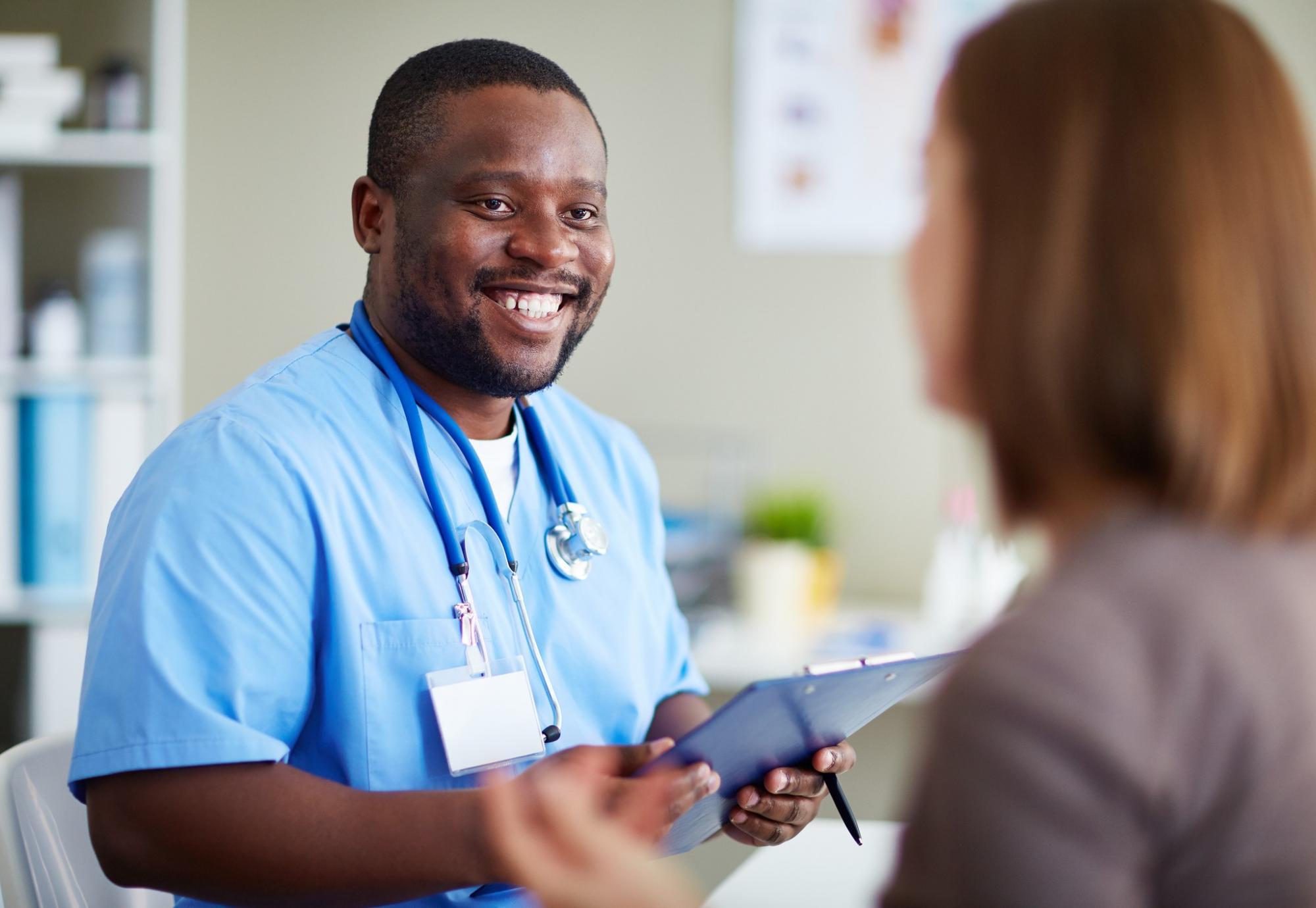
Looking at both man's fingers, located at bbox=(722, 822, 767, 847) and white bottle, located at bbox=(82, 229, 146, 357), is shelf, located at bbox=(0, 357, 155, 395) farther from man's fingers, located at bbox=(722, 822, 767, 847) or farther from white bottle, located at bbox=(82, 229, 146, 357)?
man's fingers, located at bbox=(722, 822, 767, 847)

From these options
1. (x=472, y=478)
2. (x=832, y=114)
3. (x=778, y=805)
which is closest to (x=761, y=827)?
(x=778, y=805)

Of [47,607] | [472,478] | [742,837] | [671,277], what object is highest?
[671,277]

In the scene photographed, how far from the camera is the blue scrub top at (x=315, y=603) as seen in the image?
0.97m

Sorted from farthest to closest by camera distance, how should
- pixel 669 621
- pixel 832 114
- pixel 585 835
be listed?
pixel 832 114 → pixel 669 621 → pixel 585 835

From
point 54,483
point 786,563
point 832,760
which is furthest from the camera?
point 786,563

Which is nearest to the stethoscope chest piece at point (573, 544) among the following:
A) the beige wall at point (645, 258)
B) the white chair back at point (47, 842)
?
the white chair back at point (47, 842)

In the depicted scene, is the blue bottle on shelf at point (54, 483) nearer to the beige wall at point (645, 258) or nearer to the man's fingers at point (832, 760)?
the beige wall at point (645, 258)

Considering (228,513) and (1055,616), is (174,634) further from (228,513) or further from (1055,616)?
(1055,616)

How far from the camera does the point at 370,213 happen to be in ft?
4.30

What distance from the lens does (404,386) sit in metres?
1.22

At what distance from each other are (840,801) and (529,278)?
0.63 meters

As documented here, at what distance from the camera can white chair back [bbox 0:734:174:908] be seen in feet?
3.36

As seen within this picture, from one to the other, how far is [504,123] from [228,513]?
490 millimetres

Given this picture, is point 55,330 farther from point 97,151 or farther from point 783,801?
point 783,801
